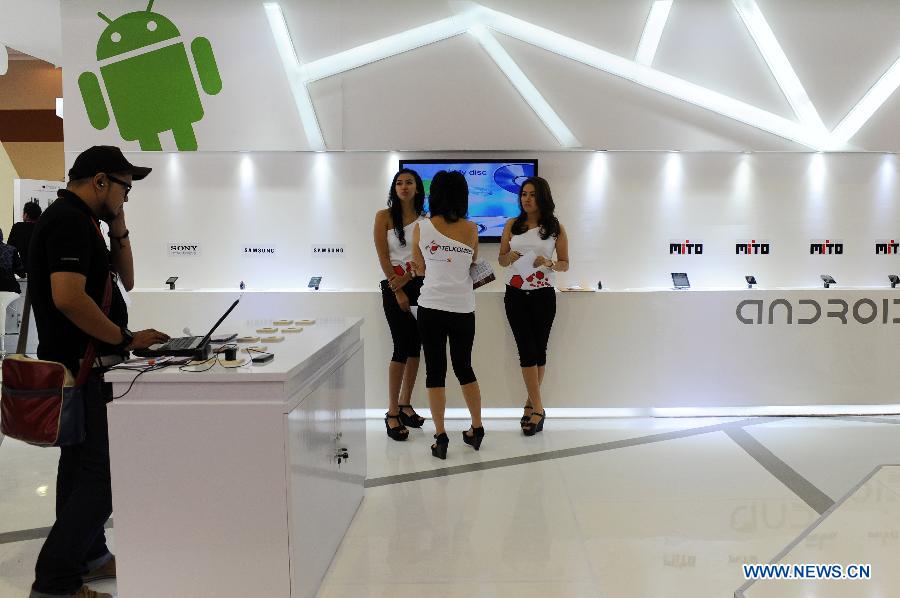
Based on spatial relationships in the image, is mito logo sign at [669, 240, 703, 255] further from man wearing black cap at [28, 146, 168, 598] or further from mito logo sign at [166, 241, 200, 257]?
man wearing black cap at [28, 146, 168, 598]

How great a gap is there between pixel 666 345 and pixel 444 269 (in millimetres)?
1955

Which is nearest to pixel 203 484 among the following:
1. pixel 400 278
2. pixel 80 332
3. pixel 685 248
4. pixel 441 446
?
pixel 80 332

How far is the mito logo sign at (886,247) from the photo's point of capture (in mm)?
4984

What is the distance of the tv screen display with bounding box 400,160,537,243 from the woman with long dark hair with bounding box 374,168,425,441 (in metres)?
0.70

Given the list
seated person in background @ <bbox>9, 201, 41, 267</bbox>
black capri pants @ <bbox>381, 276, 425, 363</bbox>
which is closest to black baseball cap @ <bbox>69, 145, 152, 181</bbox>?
black capri pants @ <bbox>381, 276, 425, 363</bbox>

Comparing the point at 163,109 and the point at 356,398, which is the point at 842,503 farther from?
the point at 163,109

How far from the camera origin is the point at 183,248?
5000 mm

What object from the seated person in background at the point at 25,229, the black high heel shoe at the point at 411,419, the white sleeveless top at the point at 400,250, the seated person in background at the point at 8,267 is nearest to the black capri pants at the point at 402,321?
the white sleeveless top at the point at 400,250

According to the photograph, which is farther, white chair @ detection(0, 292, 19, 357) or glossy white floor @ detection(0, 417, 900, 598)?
white chair @ detection(0, 292, 19, 357)

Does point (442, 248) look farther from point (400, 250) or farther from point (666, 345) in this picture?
point (666, 345)

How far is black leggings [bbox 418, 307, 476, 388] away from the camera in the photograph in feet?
11.6

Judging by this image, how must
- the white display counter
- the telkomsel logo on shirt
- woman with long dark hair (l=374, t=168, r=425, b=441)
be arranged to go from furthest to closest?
the white display counter
woman with long dark hair (l=374, t=168, r=425, b=441)
the telkomsel logo on shirt

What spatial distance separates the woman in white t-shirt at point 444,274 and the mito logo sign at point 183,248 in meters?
2.19

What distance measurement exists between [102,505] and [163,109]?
3337 mm
